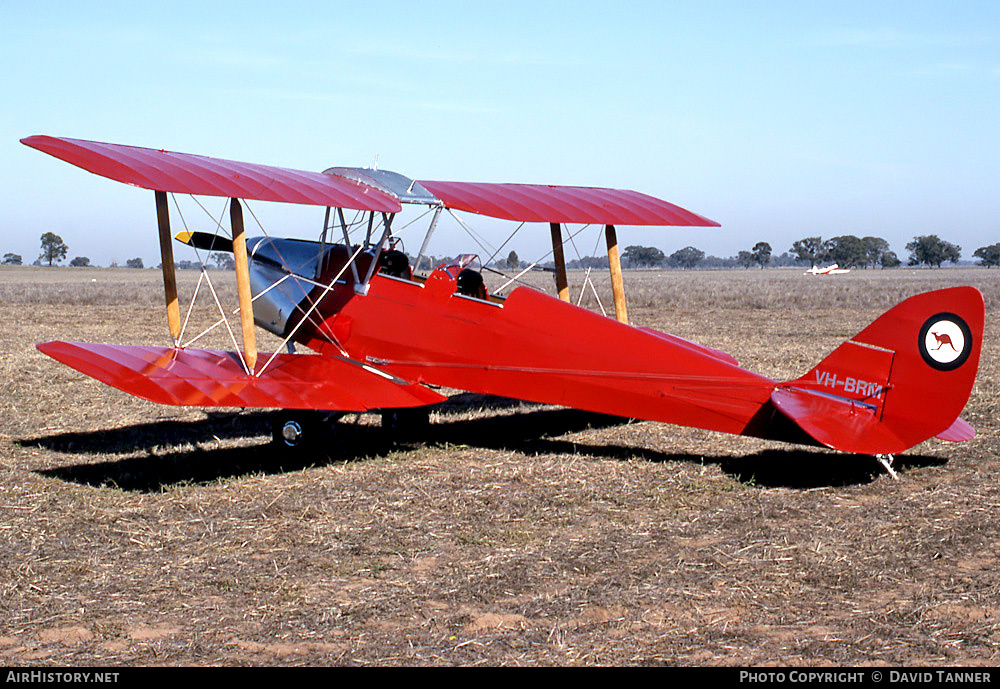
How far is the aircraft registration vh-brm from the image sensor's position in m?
6.41

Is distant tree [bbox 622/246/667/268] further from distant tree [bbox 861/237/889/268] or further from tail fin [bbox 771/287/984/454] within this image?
tail fin [bbox 771/287/984/454]

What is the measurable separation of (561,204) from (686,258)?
481 feet

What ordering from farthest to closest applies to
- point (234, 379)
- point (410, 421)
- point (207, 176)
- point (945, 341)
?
1. point (410, 421)
2. point (234, 379)
3. point (207, 176)
4. point (945, 341)

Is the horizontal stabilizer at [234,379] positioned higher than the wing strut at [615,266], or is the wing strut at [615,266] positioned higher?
the wing strut at [615,266]

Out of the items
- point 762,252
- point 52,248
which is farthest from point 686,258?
point 52,248

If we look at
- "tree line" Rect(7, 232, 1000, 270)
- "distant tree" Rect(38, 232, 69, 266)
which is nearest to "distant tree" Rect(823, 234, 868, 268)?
"tree line" Rect(7, 232, 1000, 270)

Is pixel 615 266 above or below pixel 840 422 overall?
above

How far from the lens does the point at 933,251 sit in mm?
132500

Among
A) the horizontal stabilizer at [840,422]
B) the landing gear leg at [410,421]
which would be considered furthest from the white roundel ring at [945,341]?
the landing gear leg at [410,421]

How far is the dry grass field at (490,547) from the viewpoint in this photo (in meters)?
4.30

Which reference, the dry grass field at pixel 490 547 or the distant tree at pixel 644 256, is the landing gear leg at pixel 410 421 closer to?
the dry grass field at pixel 490 547

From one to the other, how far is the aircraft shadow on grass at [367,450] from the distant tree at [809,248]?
5578 inches

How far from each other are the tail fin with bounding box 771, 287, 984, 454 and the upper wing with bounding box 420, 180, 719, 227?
338 centimetres

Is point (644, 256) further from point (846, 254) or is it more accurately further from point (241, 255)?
point (241, 255)
